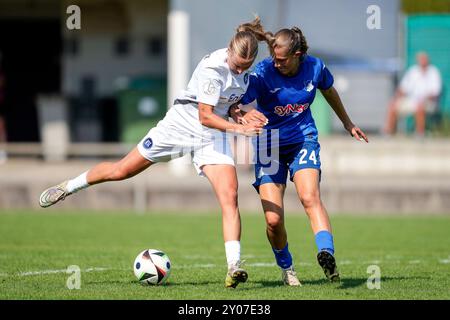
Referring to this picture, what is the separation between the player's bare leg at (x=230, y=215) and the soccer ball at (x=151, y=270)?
663 millimetres

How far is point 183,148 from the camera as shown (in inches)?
350

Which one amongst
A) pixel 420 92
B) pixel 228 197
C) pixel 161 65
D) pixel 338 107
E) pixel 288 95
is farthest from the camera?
pixel 161 65

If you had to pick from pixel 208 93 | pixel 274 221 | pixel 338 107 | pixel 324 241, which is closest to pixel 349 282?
pixel 324 241

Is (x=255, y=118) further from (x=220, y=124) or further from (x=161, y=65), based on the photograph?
(x=161, y=65)

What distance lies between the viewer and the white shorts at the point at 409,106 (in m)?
21.0

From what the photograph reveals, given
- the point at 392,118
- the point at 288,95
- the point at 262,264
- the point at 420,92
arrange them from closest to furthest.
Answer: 1. the point at 288,95
2. the point at 262,264
3. the point at 420,92
4. the point at 392,118

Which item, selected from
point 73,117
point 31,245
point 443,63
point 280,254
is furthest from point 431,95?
point 280,254

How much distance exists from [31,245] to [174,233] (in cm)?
261

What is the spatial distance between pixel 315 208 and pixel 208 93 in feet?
4.27

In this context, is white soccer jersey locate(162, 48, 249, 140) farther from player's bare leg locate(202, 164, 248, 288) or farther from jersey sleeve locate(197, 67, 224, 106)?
player's bare leg locate(202, 164, 248, 288)

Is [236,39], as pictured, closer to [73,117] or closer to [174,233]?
[174,233]

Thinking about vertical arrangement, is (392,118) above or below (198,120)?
below

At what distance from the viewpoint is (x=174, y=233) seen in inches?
578

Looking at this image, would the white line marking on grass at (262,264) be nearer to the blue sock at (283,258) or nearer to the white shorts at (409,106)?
the blue sock at (283,258)
